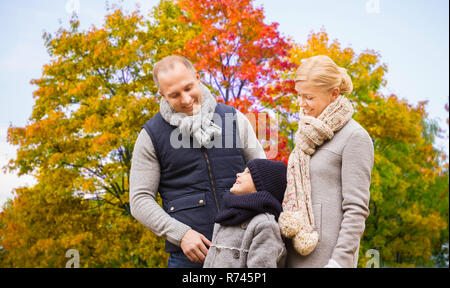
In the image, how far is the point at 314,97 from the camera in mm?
2699

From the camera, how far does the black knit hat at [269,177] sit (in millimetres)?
2781

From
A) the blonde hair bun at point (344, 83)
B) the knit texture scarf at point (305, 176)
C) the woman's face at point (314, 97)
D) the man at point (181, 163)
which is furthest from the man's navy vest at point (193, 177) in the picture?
the blonde hair bun at point (344, 83)

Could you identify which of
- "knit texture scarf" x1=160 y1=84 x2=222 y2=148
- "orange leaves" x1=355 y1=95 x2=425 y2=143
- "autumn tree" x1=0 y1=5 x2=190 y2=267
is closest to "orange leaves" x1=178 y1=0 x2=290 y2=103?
"autumn tree" x1=0 y1=5 x2=190 y2=267

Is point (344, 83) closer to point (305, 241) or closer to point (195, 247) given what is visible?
point (305, 241)

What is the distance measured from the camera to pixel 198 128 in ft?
10.6

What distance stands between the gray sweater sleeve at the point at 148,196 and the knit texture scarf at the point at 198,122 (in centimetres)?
23

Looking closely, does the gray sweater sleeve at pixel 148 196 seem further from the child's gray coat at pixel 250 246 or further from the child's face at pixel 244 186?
the child's face at pixel 244 186

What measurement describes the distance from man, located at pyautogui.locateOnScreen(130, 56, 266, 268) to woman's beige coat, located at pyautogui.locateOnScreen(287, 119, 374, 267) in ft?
2.63

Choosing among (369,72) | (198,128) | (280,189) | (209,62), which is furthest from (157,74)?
(369,72)

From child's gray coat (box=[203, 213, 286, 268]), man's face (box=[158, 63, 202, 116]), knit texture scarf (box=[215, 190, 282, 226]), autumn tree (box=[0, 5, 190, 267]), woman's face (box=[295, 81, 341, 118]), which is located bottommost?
child's gray coat (box=[203, 213, 286, 268])

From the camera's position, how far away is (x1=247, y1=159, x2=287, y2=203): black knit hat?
9.12 feet

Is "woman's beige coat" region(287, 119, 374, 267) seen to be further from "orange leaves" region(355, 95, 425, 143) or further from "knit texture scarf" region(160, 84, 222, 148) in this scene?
"orange leaves" region(355, 95, 425, 143)
